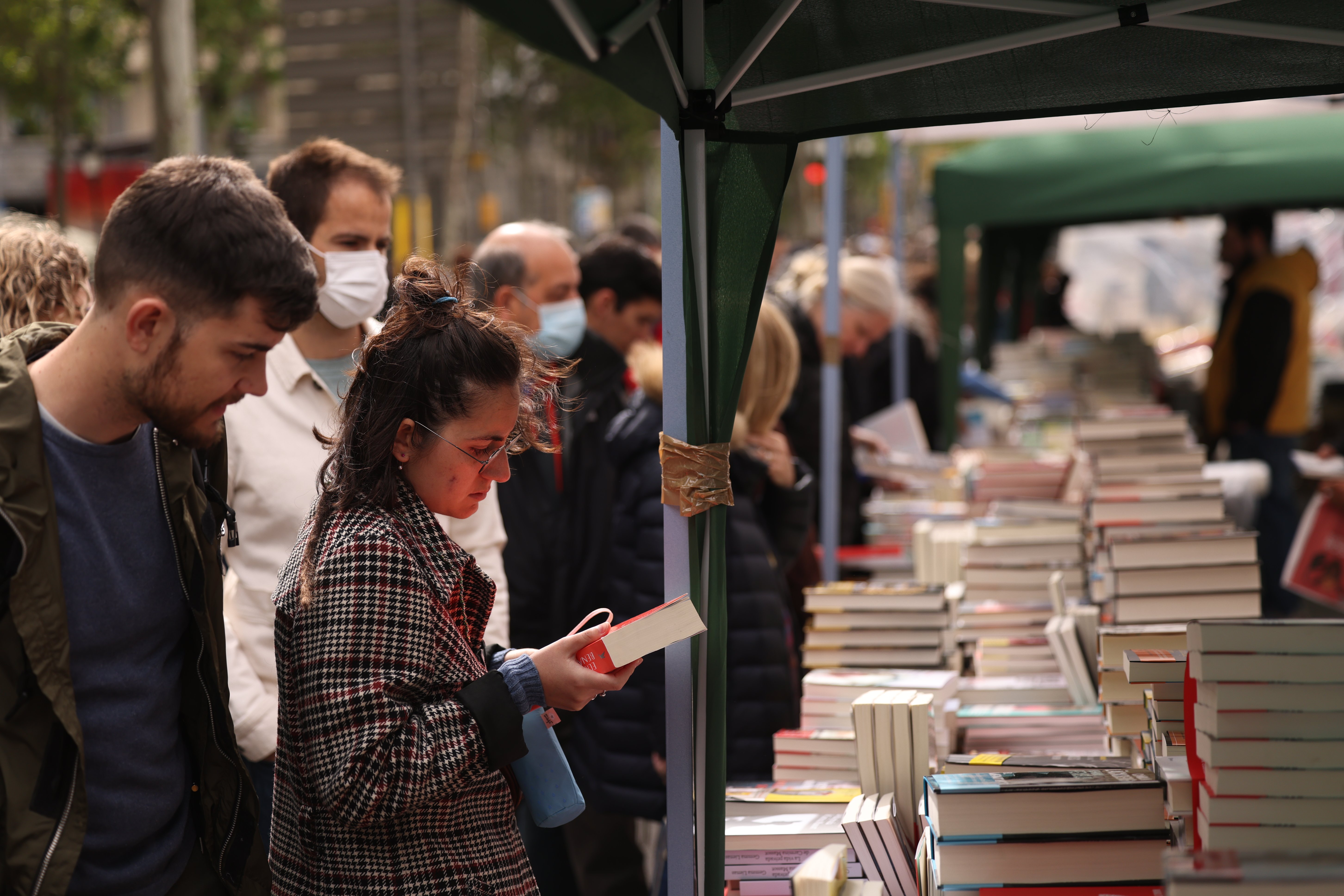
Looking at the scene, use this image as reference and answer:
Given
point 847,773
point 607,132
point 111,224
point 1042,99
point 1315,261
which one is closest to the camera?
point 111,224

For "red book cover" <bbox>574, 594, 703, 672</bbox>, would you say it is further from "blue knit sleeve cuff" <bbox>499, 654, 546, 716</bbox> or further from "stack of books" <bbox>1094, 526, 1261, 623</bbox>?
"stack of books" <bbox>1094, 526, 1261, 623</bbox>

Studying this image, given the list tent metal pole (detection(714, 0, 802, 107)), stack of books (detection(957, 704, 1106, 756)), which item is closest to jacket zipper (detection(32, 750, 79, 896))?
tent metal pole (detection(714, 0, 802, 107))

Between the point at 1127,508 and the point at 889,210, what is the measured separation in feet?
85.5

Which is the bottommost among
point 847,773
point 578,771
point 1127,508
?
point 578,771

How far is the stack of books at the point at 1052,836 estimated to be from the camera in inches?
75.4

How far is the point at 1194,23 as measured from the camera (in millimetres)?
1989

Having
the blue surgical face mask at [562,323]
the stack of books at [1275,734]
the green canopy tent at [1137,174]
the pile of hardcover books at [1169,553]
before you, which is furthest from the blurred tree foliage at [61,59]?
the stack of books at [1275,734]

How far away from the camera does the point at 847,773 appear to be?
8.73 ft

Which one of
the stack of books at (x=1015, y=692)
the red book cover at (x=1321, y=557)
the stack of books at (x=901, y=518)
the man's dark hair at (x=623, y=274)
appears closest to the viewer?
the stack of books at (x=1015, y=692)

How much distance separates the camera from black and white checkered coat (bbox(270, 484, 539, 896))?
1668 millimetres

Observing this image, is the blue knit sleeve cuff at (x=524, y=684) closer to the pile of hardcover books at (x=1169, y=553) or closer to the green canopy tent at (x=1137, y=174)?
the pile of hardcover books at (x=1169, y=553)

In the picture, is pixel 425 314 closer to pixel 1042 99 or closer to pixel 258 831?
pixel 258 831

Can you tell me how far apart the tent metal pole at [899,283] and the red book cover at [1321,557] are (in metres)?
2.54

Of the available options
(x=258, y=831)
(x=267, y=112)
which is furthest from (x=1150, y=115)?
(x=267, y=112)
